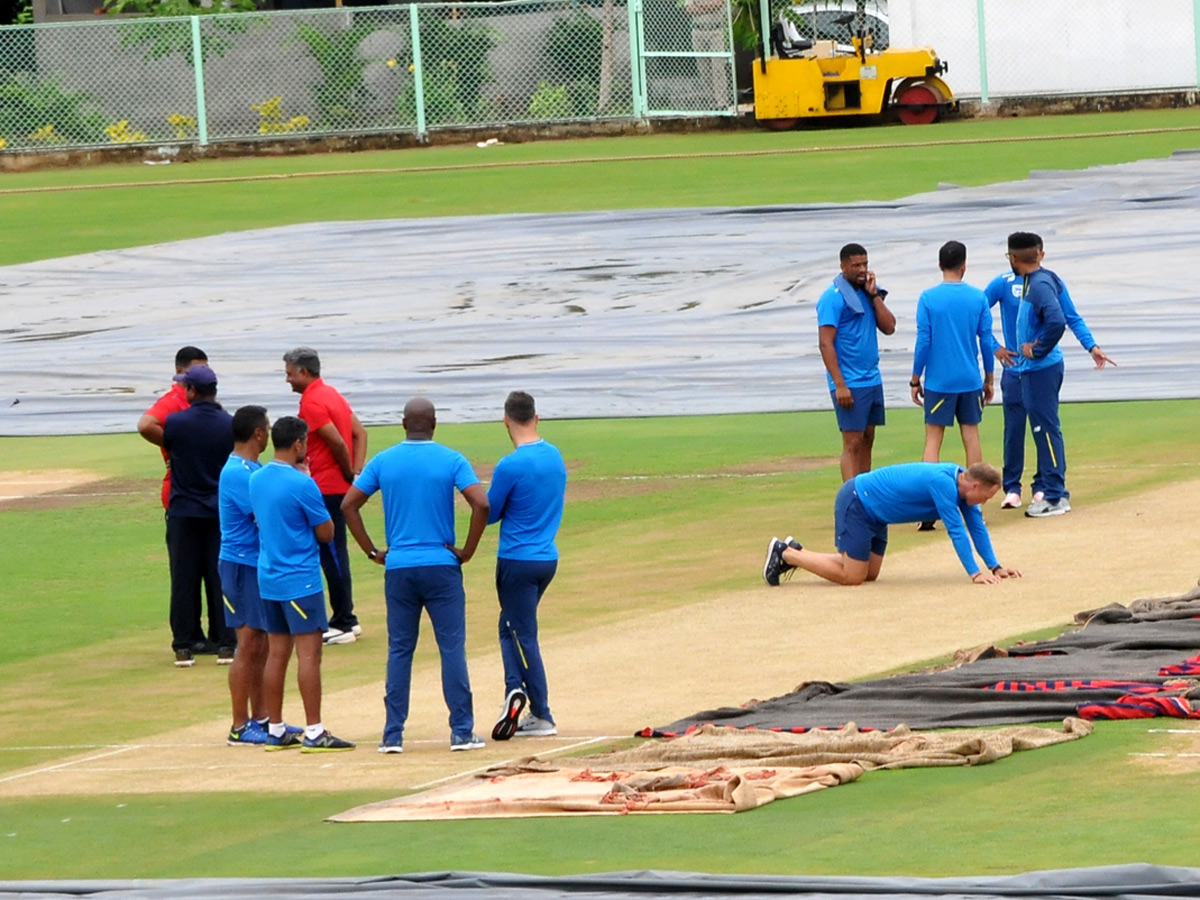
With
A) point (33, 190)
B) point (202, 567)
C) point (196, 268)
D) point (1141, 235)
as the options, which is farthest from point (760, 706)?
point (33, 190)

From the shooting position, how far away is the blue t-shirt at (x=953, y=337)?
668 inches

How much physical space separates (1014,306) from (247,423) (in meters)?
7.35

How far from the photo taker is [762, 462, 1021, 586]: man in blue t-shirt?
14305 millimetres

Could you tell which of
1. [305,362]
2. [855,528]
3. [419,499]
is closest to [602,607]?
[855,528]

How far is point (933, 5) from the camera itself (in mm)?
43125

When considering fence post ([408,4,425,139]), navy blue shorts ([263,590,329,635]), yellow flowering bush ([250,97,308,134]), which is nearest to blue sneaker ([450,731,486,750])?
navy blue shorts ([263,590,329,635])

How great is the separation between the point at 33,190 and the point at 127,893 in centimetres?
3329

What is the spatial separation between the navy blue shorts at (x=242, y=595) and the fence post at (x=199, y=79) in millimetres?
31813

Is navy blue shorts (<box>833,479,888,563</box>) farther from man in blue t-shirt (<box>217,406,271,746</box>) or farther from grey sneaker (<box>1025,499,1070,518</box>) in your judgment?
man in blue t-shirt (<box>217,406,271,746</box>)

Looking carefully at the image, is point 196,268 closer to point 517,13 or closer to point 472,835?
point 517,13

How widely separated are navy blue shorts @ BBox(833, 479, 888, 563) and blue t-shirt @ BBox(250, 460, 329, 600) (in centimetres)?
424

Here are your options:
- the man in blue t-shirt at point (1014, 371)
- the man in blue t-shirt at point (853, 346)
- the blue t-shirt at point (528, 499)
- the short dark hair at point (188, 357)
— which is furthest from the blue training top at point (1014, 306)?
the blue t-shirt at point (528, 499)

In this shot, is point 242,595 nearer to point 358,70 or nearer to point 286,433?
point 286,433

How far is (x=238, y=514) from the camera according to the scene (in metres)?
12.5
